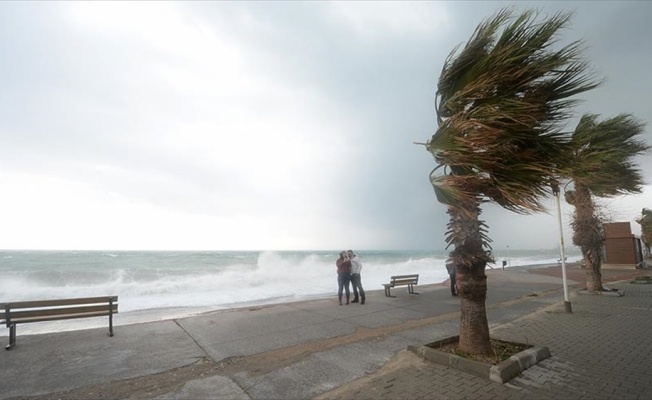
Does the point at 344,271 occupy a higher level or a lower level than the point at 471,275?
lower

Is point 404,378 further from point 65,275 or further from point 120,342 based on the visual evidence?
point 65,275

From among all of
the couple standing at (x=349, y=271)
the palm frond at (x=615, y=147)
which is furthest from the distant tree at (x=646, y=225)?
the couple standing at (x=349, y=271)

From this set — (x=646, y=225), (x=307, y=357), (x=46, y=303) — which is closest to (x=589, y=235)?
(x=307, y=357)

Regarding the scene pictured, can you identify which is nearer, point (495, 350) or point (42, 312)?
point (495, 350)

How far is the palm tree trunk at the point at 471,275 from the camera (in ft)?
16.1

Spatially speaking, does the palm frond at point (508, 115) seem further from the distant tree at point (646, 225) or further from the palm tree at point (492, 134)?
the distant tree at point (646, 225)

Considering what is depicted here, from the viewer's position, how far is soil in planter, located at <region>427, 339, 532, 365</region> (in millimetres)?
4781

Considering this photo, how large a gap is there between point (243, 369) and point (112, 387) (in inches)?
69.4

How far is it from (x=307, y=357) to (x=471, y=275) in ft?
10.1

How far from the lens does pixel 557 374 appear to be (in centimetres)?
447

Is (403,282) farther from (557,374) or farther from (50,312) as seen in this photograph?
(50,312)

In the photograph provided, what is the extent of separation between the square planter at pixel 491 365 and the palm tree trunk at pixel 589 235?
918cm

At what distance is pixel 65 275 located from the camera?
94.4ft

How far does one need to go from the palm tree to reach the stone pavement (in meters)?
0.86
